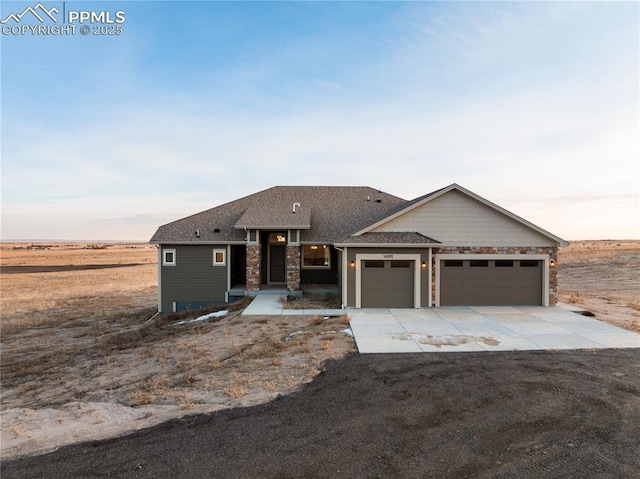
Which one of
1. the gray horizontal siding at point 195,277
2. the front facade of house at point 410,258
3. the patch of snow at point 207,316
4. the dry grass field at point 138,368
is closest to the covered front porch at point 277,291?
the front facade of house at point 410,258

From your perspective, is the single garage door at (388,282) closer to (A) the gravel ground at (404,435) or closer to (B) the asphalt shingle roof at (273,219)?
(B) the asphalt shingle roof at (273,219)

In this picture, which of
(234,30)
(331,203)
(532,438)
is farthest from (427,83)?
(532,438)

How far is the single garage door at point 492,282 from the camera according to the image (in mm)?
13812

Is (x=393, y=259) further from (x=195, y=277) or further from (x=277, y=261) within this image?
(x=195, y=277)

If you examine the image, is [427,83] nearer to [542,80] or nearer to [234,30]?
[542,80]

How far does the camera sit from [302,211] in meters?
18.0

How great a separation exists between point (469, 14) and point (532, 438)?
1772cm

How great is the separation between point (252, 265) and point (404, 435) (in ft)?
40.5

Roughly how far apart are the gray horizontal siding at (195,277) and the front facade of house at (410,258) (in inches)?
1.9

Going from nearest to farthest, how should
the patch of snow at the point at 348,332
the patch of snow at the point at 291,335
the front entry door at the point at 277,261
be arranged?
the patch of snow at the point at 291,335
the patch of snow at the point at 348,332
the front entry door at the point at 277,261

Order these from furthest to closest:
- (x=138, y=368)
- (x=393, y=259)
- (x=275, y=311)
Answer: (x=393, y=259)
(x=275, y=311)
(x=138, y=368)

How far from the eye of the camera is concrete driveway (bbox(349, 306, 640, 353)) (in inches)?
341

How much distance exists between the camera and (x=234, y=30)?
17969 millimetres

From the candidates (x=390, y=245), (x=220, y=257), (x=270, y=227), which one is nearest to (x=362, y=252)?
(x=390, y=245)
